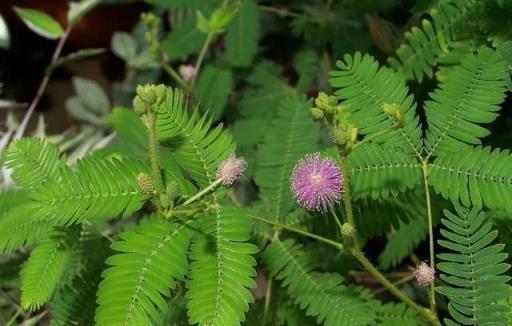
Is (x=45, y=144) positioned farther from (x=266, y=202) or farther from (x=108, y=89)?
(x=108, y=89)

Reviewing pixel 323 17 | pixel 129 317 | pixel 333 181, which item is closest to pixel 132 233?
pixel 129 317

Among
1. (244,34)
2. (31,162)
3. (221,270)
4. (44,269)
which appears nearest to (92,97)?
(244,34)

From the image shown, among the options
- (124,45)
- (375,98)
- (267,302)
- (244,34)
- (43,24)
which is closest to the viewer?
(375,98)

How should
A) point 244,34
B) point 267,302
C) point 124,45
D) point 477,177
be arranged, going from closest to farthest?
point 477,177
point 267,302
point 244,34
point 124,45

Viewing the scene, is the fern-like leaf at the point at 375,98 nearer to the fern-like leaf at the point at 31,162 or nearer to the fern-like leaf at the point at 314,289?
the fern-like leaf at the point at 314,289

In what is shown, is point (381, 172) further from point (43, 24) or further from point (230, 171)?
point (43, 24)

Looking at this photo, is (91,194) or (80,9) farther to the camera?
(80,9)

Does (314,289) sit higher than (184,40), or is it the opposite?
(184,40)
